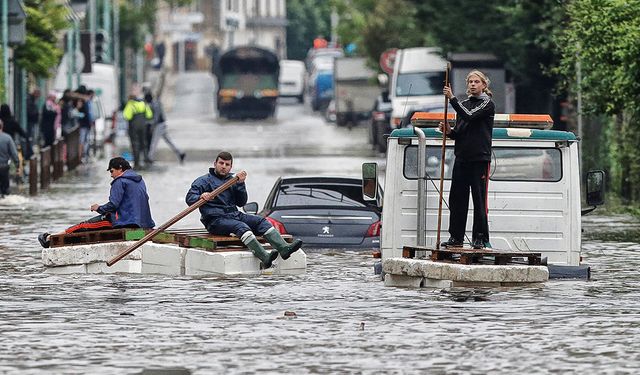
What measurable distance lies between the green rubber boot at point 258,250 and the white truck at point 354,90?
57.0 meters

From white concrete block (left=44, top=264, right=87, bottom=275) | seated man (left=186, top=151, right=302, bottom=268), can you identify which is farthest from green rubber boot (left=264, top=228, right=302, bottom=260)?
white concrete block (left=44, top=264, right=87, bottom=275)

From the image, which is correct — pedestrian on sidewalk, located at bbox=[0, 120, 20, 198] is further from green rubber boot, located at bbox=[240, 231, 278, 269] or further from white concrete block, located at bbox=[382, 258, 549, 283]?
white concrete block, located at bbox=[382, 258, 549, 283]

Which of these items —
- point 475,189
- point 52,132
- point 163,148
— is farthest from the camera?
point 163,148

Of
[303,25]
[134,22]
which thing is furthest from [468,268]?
[303,25]

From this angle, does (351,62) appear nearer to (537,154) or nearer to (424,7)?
(424,7)

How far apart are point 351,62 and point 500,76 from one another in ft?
100

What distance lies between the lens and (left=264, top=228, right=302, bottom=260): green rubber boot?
19938 mm

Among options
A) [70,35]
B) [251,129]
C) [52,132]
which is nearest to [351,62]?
[251,129]

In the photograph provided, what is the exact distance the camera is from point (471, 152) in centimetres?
1847

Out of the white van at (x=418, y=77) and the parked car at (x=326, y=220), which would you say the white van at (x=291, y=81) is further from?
the parked car at (x=326, y=220)

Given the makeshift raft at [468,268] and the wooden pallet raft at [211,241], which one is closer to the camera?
the makeshift raft at [468,268]

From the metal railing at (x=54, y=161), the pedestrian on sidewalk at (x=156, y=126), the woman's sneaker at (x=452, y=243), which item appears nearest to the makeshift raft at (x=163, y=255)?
the woman's sneaker at (x=452, y=243)

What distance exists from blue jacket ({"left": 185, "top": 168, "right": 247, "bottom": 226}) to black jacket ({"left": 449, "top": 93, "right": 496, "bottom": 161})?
252 cm

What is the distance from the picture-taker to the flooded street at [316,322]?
13.1 metres
